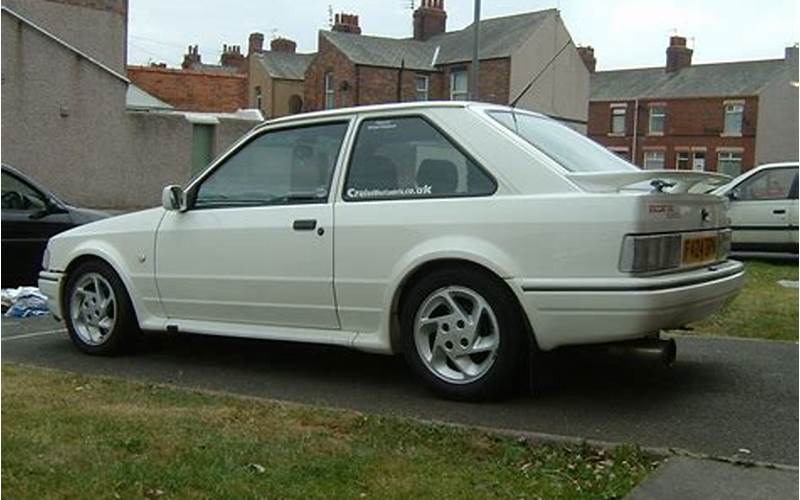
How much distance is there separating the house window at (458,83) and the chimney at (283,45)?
1705cm

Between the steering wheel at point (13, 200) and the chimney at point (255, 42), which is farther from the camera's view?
the chimney at point (255, 42)

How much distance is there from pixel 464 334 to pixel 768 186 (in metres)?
10.9

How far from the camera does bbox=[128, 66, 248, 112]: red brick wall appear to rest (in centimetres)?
4436

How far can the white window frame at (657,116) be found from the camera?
54.8 m

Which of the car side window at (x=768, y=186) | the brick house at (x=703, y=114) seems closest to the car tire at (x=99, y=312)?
the car side window at (x=768, y=186)

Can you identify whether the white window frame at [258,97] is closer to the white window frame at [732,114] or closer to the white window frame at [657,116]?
the white window frame at [657,116]

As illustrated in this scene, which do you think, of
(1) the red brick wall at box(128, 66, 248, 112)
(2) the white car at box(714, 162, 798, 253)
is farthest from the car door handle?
(1) the red brick wall at box(128, 66, 248, 112)

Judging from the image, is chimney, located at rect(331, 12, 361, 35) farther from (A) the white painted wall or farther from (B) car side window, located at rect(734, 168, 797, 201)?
(B) car side window, located at rect(734, 168, 797, 201)

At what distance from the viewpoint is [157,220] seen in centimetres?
641

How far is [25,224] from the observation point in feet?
32.6

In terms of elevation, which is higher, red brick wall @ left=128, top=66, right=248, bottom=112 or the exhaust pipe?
red brick wall @ left=128, top=66, right=248, bottom=112

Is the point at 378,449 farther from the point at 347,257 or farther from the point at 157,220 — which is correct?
the point at 157,220

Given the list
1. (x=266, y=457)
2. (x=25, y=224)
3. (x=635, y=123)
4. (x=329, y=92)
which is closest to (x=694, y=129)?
(x=635, y=123)

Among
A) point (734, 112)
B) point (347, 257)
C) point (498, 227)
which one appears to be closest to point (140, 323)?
point (347, 257)
